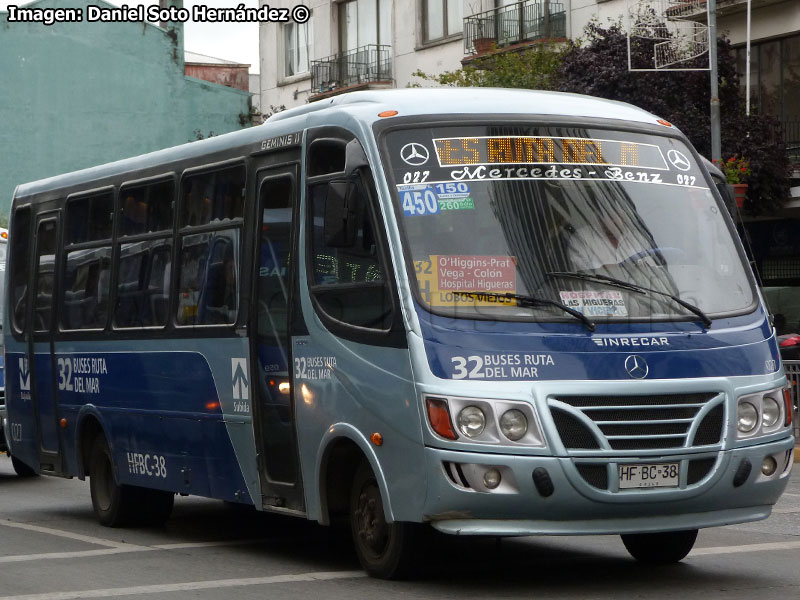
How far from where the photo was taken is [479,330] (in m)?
7.97

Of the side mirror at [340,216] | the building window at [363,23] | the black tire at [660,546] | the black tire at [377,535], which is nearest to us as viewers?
the black tire at [377,535]

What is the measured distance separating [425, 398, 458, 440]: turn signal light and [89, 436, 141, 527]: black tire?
184 inches

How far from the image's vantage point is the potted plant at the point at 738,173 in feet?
76.3

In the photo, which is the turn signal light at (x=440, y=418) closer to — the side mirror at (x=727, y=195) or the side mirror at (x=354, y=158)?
the side mirror at (x=354, y=158)

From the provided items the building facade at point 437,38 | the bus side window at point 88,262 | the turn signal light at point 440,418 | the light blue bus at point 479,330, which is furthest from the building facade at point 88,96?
the turn signal light at point 440,418

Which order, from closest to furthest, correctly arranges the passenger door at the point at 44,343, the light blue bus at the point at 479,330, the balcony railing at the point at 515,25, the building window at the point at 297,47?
1. the light blue bus at the point at 479,330
2. the passenger door at the point at 44,343
3. the balcony railing at the point at 515,25
4. the building window at the point at 297,47

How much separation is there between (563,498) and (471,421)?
2.02ft

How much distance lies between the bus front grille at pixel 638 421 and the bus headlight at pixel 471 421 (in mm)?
370

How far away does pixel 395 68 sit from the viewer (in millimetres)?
35250

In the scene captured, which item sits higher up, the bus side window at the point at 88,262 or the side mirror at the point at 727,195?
the side mirror at the point at 727,195

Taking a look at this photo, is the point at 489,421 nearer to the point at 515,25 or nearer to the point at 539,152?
the point at 539,152

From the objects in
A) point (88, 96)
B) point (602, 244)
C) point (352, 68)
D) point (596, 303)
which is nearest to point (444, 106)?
point (602, 244)

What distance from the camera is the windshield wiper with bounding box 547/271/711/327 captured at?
823 centimetres

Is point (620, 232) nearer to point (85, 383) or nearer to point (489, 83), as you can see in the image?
point (85, 383)
